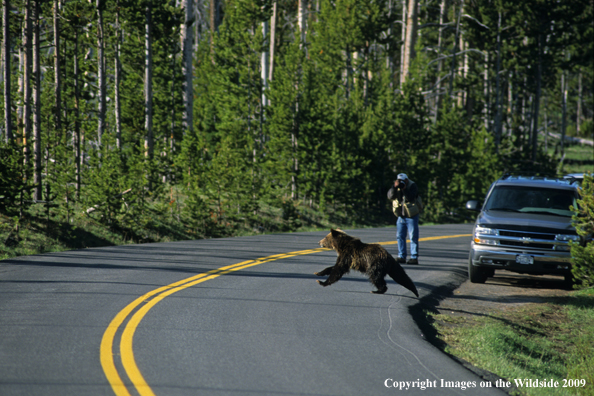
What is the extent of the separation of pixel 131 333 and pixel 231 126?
92.6 feet

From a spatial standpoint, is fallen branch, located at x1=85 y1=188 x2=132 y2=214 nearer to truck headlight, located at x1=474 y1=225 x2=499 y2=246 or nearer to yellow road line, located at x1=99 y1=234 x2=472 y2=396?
yellow road line, located at x1=99 y1=234 x2=472 y2=396

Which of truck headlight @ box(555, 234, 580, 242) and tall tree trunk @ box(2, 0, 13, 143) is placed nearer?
truck headlight @ box(555, 234, 580, 242)

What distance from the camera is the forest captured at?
1884 cm

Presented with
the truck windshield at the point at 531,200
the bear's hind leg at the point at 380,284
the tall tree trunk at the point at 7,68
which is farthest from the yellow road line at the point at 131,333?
the tall tree trunk at the point at 7,68

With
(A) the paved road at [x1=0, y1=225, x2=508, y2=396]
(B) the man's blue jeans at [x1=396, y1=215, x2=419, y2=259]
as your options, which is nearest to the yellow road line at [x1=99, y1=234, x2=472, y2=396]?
(A) the paved road at [x1=0, y1=225, x2=508, y2=396]

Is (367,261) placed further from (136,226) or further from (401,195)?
(136,226)

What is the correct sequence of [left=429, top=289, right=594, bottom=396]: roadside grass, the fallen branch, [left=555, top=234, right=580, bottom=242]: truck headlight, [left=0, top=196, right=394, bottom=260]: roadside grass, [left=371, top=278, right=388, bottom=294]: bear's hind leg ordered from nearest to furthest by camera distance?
[left=429, top=289, right=594, bottom=396]: roadside grass, [left=371, top=278, right=388, bottom=294]: bear's hind leg, [left=555, top=234, right=580, bottom=242]: truck headlight, [left=0, top=196, right=394, bottom=260]: roadside grass, the fallen branch

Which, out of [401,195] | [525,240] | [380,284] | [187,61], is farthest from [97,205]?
[525,240]

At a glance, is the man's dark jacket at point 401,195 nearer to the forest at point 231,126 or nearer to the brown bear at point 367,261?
the brown bear at point 367,261

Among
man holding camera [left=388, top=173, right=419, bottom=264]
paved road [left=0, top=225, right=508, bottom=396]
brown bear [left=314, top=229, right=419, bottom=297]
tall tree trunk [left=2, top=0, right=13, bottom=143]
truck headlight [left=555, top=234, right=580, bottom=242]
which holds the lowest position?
paved road [left=0, top=225, right=508, bottom=396]

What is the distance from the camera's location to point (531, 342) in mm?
8672

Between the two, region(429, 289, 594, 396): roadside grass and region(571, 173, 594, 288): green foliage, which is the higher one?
region(571, 173, 594, 288): green foliage

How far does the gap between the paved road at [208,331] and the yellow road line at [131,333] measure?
18mm

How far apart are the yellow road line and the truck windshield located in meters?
5.94
